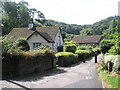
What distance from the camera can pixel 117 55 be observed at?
12961 millimetres

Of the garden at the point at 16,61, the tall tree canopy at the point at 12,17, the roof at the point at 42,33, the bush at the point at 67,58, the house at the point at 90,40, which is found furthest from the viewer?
the house at the point at 90,40

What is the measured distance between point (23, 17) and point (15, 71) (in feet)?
161

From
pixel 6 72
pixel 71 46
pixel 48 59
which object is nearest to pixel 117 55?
pixel 48 59

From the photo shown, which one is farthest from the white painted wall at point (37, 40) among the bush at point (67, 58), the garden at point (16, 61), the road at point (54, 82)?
the road at point (54, 82)

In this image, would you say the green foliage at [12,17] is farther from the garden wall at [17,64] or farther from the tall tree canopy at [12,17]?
the garden wall at [17,64]

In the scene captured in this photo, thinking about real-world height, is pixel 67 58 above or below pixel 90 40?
below

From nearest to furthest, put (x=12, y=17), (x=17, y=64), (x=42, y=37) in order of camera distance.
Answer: (x=17, y=64)
(x=42, y=37)
(x=12, y=17)

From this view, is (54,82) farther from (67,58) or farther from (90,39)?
(90,39)

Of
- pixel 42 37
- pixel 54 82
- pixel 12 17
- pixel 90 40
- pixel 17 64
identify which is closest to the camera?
pixel 54 82

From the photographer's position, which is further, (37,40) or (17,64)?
(37,40)

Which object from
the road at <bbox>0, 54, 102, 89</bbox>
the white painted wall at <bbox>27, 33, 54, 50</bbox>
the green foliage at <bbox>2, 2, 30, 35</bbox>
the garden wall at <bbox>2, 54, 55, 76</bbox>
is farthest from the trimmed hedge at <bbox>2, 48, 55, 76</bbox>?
the green foliage at <bbox>2, 2, 30, 35</bbox>

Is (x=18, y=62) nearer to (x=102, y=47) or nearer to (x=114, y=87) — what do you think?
(x=114, y=87)

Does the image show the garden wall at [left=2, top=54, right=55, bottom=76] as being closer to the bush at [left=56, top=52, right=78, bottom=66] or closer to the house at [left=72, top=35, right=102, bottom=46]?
the bush at [left=56, top=52, right=78, bottom=66]

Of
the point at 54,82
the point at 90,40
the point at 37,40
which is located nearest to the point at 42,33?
the point at 37,40
